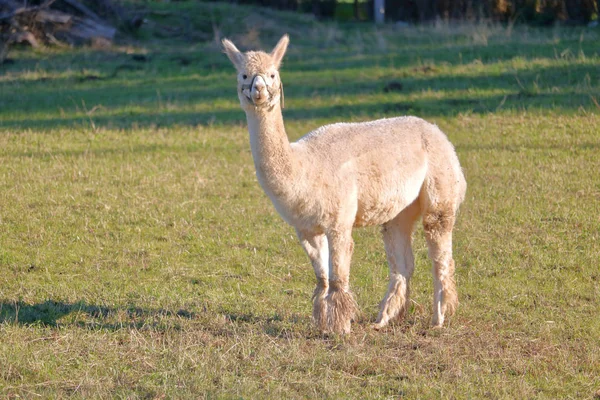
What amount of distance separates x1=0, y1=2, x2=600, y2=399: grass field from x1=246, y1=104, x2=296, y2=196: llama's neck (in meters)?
1.14

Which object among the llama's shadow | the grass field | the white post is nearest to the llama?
the grass field

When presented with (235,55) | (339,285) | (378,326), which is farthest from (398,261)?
(235,55)

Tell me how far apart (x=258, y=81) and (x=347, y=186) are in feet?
3.42

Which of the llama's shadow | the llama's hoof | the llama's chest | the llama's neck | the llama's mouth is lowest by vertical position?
the llama's hoof

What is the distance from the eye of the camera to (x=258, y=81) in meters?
5.50

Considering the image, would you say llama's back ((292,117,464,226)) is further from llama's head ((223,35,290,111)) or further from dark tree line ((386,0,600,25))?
dark tree line ((386,0,600,25))

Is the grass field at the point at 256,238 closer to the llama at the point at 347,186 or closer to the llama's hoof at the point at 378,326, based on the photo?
the llama's hoof at the point at 378,326

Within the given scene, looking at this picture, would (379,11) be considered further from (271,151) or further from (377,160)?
(271,151)

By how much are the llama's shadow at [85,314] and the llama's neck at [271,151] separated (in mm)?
1595

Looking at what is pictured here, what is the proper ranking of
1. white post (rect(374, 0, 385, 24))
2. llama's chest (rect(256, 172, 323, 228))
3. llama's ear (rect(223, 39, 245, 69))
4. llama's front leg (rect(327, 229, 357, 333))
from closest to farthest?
llama's ear (rect(223, 39, 245, 69)), llama's chest (rect(256, 172, 323, 228)), llama's front leg (rect(327, 229, 357, 333)), white post (rect(374, 0, 385, 24))

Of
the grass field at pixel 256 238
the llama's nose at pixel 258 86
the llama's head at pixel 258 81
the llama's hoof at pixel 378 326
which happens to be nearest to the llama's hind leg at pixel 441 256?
the grass field at pixel 256 238

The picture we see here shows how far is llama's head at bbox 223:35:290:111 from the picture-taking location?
5.52 meters

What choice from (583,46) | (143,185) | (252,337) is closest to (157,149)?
(143,185)

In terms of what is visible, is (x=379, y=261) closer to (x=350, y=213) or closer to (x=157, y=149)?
(x=350, y=213)
